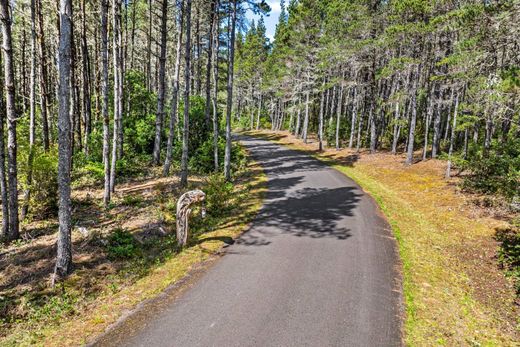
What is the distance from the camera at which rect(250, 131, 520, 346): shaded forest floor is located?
262 inches

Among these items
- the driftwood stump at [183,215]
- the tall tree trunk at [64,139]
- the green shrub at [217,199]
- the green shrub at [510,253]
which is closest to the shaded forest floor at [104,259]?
the green shrub at [217,199]

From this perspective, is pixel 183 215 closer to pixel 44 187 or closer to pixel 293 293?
pixel 293 293

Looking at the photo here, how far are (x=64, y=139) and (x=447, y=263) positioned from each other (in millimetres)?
11912

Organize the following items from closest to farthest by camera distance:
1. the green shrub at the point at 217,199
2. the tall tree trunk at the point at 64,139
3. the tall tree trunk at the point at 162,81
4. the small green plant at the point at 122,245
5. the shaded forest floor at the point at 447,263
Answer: the shaded forest floor at the point at 447,263 < the tall tree trunk at the point at 64,139 < the small green plant at the point at 122,245 < the green shrub at the point at 217,199 < the tall tree trunk at the point at 162,81

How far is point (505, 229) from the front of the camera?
13039mm

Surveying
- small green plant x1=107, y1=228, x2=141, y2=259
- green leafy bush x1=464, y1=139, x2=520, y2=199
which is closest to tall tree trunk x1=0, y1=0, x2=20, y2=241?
small green plant x1=107, y1=228, x2=141, y2=259

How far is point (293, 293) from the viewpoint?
7324 mm

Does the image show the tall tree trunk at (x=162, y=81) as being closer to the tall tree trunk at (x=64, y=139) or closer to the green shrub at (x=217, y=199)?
the green shrub at (x=217, y=199)

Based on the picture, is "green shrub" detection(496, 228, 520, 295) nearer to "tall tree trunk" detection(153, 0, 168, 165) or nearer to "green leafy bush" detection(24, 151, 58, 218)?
"green leafy bush" detection(24, 151, 58, 218)

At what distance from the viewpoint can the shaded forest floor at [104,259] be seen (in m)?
6.43

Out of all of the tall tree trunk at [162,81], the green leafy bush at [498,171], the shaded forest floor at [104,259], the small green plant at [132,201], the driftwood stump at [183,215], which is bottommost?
the shaded forest floor at [104,259]

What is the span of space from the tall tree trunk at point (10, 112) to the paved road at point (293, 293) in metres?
7.43

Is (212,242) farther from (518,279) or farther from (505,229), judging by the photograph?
(505,229)

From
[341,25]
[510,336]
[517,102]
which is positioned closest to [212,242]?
[510,336]
